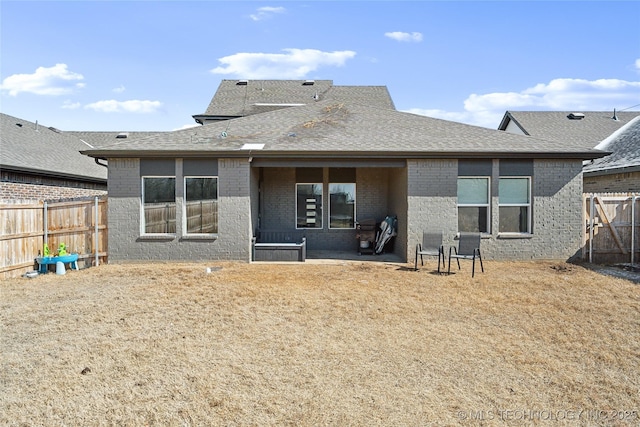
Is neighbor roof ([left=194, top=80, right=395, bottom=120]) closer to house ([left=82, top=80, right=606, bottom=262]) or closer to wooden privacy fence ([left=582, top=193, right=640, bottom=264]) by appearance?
house ([left=82, top=80, right=606, bottom=262])

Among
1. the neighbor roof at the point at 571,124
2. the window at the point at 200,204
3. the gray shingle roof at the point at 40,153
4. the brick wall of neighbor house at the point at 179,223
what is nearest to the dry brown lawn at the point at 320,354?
the brick wall of neighbor house at the point at 179,223

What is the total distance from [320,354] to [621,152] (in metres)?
15.5

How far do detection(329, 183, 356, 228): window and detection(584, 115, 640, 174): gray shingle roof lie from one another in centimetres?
748

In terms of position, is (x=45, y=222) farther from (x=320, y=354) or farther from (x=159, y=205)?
(x=320, y=354)

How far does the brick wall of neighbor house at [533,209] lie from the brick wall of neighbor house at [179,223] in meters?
4.64

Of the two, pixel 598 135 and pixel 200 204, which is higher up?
pixel 598 135

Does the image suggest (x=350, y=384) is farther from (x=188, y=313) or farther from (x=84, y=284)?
(x=84, y=284)

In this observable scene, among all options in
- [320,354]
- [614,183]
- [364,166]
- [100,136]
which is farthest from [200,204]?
[100,136]

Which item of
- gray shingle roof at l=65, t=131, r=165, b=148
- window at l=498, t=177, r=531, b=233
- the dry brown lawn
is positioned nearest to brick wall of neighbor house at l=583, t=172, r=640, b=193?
window at l=498, t=177, r=531, b=233

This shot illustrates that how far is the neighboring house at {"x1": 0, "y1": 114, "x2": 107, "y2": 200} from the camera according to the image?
12516 millimetres

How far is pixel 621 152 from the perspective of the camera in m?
Answer: 14.7

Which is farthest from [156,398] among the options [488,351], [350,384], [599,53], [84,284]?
[599,53]

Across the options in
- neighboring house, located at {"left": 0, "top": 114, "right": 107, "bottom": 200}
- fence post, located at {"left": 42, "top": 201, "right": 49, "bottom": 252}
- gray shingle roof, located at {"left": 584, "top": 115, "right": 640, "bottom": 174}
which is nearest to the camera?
fence post, located at {"left": 42, "top": 201, "right": 49, "bottom": 252}

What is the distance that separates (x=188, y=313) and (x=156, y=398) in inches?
108
